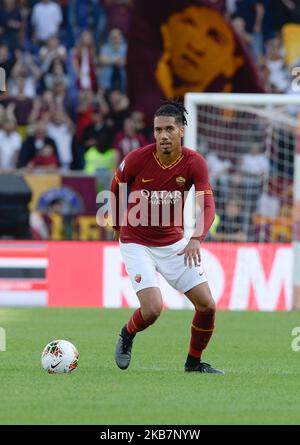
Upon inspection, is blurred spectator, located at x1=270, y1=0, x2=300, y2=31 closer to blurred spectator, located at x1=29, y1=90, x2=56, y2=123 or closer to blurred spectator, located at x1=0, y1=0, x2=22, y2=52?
blurred spectator, located at x1=0, y1=0, x2=22, y2=52

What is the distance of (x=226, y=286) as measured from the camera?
1911 cm

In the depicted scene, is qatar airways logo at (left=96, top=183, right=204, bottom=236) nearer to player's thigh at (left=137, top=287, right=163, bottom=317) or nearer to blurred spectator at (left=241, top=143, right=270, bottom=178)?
player's thigh at (left=137, top=287, right=163, bottom=317)

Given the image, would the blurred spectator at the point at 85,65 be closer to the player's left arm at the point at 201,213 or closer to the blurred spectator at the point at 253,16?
the blurred spectator at the point at 253,16

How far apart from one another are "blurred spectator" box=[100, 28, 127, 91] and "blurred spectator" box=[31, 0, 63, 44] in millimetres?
1141

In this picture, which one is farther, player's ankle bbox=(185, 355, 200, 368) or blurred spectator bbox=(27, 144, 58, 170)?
Answer: blurred spectator bbox=(27, 144, 58, 170)

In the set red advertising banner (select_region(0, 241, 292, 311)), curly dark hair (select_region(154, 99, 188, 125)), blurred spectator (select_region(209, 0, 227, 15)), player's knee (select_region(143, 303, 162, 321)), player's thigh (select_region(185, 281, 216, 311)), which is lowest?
red advertising banner (select_region(0, 241, 292, 311))

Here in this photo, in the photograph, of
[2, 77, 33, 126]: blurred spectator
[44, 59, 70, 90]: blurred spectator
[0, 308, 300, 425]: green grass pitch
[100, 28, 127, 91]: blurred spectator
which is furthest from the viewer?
[100, 28, 127, 91]: blurred spectator

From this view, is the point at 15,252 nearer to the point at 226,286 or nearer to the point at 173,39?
the point at 226,286

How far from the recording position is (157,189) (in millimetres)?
10820

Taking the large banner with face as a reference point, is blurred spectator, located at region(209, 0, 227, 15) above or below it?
above

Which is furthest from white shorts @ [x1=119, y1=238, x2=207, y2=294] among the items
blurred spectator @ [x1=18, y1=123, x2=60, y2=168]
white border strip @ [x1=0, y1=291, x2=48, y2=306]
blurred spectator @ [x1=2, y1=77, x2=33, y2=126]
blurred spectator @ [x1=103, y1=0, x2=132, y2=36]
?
blurred spectator @ [x1=103, y1=0, x2=132, y2=36]

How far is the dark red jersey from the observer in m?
10.8

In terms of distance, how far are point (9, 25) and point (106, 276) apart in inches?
278

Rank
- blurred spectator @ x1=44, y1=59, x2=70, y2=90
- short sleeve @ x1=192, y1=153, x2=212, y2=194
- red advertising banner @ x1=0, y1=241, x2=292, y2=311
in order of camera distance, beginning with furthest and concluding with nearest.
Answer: blurred spectator @ x1=44, y1=59, x2=70, y2=90 → red advertising banner @ x1=0, y1=241, x2=292, y2=311 → short sleeve @ x1=192, y1=153, x2=212, y2=194
